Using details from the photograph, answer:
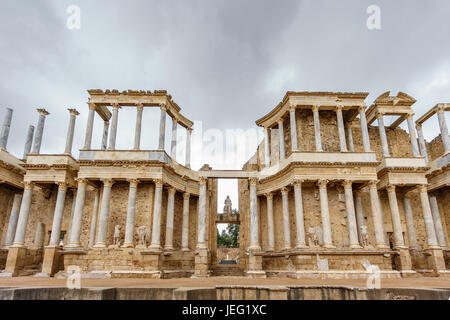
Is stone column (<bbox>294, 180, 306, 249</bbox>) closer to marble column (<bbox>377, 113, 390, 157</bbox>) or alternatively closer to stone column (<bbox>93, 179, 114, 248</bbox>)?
marble column (<bbox>377, 113, 390, 157</bbox>)

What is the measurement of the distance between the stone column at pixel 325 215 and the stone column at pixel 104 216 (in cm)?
1335

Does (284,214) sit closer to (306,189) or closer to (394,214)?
(306,189)

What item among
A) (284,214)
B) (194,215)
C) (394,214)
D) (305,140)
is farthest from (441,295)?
(194,215)

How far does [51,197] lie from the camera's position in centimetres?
2297

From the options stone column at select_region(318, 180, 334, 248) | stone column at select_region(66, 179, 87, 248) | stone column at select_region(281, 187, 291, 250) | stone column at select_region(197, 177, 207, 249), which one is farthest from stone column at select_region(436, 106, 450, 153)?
stone column at select_region(66, 179, 87, 248)

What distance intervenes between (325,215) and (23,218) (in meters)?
20.0

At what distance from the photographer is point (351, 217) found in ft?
58.1

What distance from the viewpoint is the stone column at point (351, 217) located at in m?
17.1

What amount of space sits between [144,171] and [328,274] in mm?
12747

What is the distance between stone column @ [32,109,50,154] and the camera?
21.8 meters

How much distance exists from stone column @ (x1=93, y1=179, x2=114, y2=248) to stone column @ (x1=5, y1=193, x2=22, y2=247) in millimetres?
8000

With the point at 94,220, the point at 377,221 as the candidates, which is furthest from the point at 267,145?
the point at 94,220

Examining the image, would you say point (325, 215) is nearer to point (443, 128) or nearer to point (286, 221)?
point (286, 221)

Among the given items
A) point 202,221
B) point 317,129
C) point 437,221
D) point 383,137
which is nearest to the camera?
point 202,221
